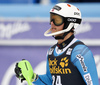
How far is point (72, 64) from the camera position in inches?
155

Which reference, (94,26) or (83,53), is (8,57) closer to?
(94,26)

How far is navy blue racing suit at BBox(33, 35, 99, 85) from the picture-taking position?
3.85 metres

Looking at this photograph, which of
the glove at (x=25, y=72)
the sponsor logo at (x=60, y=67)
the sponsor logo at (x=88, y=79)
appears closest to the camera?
the sponsor logo at (x=88, y=79)

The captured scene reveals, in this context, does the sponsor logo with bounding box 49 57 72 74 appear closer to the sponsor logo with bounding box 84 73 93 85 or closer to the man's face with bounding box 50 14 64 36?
the sponsor logo with bounding box 84 73 93 85

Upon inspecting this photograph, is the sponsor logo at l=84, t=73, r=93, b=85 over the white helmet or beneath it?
beneath

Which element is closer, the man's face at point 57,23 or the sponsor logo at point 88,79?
the sponsor logo at point 88,79

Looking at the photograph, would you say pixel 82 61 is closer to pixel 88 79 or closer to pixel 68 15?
pixel 88 79

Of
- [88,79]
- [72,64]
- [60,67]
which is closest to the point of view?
[88,79]

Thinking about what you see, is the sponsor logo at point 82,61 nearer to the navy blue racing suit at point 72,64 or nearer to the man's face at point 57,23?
the navy blue racing suit at point 72,64

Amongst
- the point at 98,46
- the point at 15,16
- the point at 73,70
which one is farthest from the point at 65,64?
the point at 15,16

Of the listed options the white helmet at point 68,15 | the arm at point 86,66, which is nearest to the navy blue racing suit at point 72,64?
the arm at point 86,66

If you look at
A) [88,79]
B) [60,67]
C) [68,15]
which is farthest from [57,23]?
[88,79]

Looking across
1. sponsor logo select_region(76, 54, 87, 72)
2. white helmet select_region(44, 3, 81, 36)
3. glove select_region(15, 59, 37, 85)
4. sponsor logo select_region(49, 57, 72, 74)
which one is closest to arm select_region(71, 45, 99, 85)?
sponsor logo select_region(76, 54, 87, 72)

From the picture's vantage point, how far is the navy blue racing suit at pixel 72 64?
385 cm
